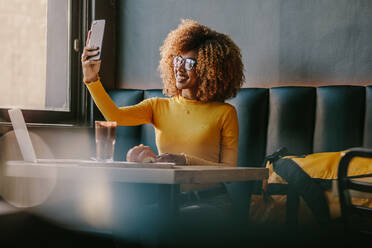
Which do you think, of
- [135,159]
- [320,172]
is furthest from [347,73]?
[135,159]

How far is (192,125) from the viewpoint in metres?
1.85

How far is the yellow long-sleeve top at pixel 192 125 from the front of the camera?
1.81 metres

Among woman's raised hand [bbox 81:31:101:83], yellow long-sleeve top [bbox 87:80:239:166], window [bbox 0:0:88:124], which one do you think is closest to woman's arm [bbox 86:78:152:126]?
yellow long-sleeve top [bbox 87:80:239:166]

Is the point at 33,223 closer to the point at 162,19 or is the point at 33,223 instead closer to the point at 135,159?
the point at 135,159

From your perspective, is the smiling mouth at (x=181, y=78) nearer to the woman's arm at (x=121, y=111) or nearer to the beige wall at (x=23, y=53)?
the woman's arm at (x=121, y=111)

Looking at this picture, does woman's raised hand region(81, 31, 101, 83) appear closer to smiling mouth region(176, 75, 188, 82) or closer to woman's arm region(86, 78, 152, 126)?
woman's arm region(86, 78, 152, 126)

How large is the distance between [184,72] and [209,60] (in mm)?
132

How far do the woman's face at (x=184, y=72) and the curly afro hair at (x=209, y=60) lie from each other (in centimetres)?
4

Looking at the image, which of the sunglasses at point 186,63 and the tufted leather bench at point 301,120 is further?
the tufted leather bench at point 301,120

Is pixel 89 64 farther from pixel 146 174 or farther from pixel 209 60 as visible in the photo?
pixel 146 174

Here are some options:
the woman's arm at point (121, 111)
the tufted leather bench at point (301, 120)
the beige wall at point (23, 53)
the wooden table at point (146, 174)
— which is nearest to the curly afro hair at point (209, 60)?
the woman's arm at point (121, 111)

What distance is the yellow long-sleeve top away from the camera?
181 centimetres

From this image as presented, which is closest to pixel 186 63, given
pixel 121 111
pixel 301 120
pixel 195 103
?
pixel 195 103

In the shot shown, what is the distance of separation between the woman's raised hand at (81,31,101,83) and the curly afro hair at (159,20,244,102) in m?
0.48
